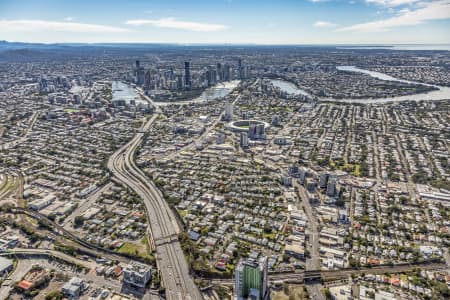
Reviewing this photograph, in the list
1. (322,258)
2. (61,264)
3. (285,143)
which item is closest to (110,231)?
(61,264)

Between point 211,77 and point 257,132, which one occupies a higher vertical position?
point 211,77

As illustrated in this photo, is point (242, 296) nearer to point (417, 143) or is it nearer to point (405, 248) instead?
point (405, 248)

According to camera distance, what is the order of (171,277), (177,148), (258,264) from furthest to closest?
(177,148) < (171,277) < (258,264)

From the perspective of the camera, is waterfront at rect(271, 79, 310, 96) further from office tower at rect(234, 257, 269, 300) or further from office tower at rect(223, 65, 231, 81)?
office tower at rect(234, 257, 269, 300)

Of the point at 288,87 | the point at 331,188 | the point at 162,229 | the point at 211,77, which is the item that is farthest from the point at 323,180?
the point at 211,77

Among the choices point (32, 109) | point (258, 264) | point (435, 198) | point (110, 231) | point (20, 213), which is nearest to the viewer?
point (258, 264)

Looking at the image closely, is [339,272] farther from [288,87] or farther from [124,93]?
[288,87]
